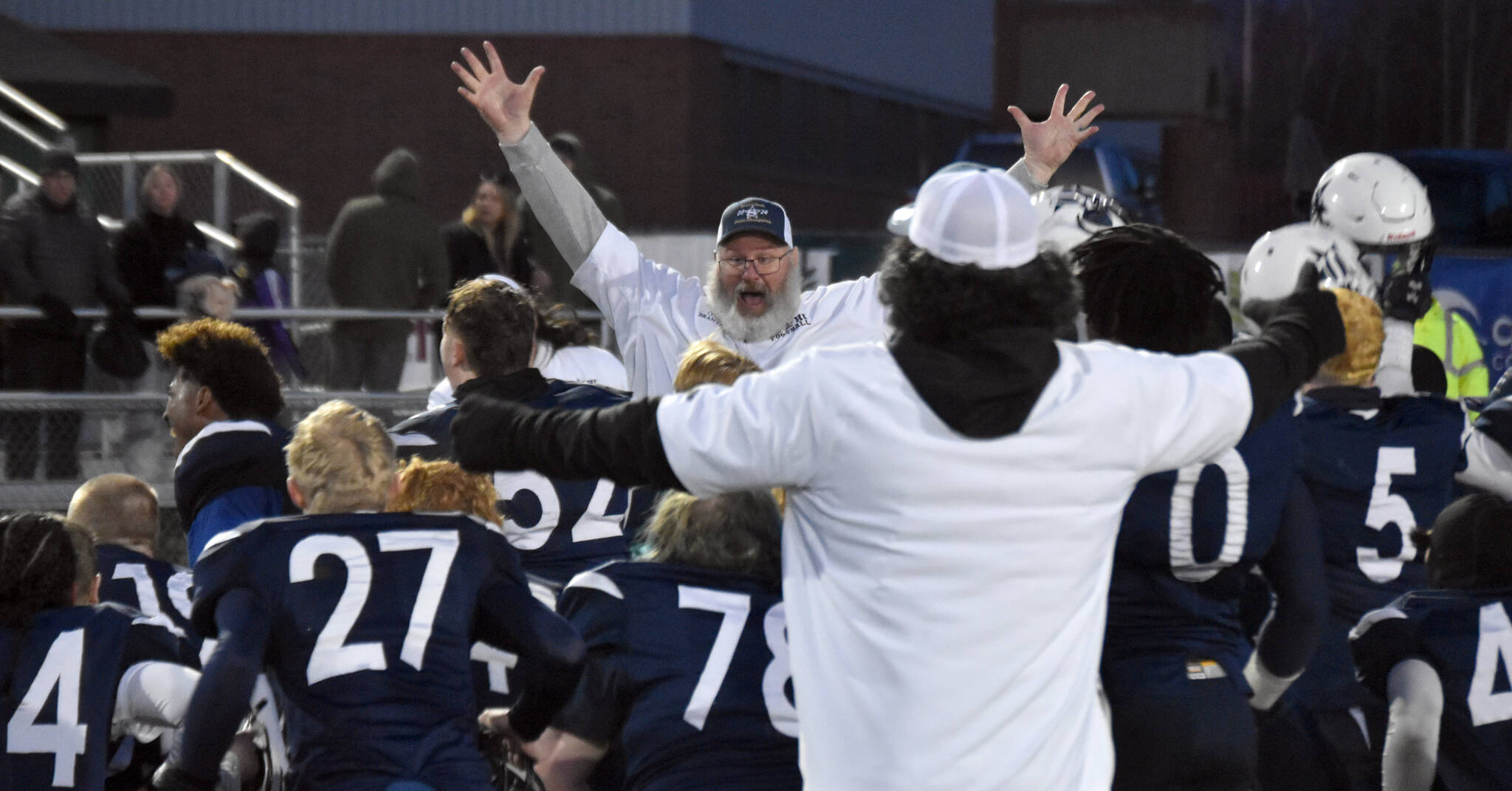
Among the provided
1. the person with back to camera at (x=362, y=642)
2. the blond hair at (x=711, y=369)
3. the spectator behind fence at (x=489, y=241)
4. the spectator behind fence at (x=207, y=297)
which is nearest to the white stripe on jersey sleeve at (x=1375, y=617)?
the blond hair at (x=711, y=369)

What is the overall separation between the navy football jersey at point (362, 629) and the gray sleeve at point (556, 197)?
6.44 ft

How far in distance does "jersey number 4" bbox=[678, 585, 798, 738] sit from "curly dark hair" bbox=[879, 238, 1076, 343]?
100cm

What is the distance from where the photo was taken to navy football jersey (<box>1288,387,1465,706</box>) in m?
4.81

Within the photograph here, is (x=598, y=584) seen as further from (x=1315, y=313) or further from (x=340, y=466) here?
(x=1315, y=313)

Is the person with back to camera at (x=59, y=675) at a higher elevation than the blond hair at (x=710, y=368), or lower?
lower

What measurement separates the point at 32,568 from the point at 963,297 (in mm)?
2526

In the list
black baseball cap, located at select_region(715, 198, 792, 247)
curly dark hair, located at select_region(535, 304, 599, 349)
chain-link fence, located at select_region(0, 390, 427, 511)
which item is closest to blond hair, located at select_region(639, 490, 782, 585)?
black baseball cap, located at select_region(715, 198, 792, 247)

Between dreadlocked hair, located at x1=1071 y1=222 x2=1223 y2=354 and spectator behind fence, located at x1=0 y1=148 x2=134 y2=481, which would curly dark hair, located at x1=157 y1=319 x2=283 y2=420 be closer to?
dreadlocked hair, located at x1=1071 y1=222 x2=1223 y2=354

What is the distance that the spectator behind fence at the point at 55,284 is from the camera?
10.2 meters

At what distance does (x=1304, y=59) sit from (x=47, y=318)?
3781cm

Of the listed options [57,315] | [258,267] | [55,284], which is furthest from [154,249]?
[258,267]

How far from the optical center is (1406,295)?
Result: 6.24m

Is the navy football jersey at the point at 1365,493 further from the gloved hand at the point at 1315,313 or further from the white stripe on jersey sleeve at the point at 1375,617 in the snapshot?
the gloved hand at the point at 1315,313

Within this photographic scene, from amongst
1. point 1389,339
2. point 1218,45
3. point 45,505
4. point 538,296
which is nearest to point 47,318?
point 45,505
